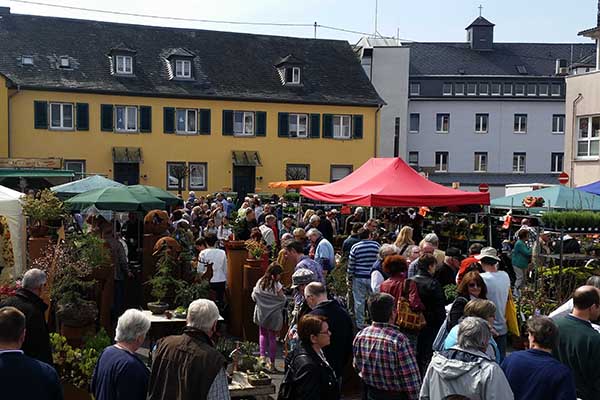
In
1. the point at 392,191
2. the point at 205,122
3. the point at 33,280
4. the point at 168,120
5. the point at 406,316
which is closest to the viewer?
the point at 33,280

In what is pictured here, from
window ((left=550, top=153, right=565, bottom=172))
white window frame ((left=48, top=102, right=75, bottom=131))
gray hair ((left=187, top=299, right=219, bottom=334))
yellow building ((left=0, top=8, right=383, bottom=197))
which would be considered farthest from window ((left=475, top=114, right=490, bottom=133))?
gray hair ((left=187, top=299, right=219, bottom=334))

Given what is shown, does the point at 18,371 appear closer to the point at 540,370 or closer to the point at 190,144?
the point at 540,370

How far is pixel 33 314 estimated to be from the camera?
19.4 feet

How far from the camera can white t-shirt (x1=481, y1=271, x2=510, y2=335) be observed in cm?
747

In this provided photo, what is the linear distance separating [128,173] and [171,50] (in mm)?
7274

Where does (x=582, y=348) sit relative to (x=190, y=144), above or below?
below

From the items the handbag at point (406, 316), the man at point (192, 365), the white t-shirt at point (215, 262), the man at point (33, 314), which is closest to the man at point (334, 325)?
the handbag at point (406, 316)

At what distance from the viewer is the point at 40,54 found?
34.5m

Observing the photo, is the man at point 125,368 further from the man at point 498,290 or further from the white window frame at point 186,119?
the white window frame at point 186,119

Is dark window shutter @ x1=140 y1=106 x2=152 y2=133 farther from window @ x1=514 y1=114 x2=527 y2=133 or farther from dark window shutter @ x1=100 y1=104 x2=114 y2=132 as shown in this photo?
window @ x1=514 y1=114 x2=527 y2=133

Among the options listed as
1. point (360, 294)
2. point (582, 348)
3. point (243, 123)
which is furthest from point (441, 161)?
point (582, 348)

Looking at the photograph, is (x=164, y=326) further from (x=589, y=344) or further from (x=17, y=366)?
(x=589, y=344)

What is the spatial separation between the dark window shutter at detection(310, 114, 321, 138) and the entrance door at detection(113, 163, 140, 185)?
920cm

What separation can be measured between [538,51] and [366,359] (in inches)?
2143
